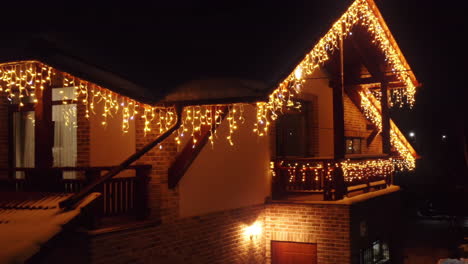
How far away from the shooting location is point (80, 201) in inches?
292

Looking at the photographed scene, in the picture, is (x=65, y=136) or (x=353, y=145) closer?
(x=65, y=136)

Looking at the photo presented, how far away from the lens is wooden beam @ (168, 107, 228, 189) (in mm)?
9539

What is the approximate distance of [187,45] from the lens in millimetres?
9688

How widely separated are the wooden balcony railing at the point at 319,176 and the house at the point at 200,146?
0.11 ft

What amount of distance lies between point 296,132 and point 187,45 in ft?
21.5

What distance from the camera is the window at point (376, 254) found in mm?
13391

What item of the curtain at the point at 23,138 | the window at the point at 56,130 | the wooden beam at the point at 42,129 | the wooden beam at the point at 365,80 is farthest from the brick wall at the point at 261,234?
the curtain at the point at 23,138

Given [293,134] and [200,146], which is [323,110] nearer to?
[293,134]

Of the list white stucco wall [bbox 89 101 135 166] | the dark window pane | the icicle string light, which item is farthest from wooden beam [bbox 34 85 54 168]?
the icicle string light

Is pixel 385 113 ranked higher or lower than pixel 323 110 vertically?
lower

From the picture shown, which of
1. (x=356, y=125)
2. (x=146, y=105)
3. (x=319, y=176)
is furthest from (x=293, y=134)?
(x=146, y=105)

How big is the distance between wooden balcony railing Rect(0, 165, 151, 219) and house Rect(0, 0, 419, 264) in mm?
24

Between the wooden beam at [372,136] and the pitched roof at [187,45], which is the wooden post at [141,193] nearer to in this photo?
the pitched roof at [187,45]

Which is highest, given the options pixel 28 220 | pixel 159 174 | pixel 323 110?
pixel 323 110
